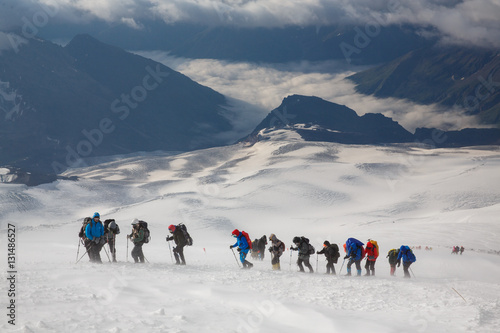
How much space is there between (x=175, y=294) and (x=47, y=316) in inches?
133

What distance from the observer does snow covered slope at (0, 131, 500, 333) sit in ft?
33.8

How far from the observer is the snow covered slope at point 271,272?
1031cm

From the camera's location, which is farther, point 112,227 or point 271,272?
point 112,227

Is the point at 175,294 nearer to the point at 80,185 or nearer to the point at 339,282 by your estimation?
the point at 339,282

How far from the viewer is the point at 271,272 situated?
17219 millimetres

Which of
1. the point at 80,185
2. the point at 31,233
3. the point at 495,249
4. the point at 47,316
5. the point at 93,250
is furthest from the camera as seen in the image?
the point at 80,185

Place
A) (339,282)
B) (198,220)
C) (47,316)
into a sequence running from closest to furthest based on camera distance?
(47,316) → (339,282) → (198,220)

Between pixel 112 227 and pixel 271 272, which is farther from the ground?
pixel 112 227

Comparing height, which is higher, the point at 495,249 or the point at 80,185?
the point at 80,185

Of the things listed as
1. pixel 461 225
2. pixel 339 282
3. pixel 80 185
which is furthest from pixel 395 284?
pixel 80 185

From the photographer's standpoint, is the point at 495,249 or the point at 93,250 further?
the point at 495,249

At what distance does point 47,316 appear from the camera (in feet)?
31.3

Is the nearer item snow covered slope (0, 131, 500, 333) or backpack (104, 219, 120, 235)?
snow covered slope (0, 131, 500, 333)

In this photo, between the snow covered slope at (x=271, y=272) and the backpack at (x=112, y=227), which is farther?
the backpack at (x=112, y=227)
